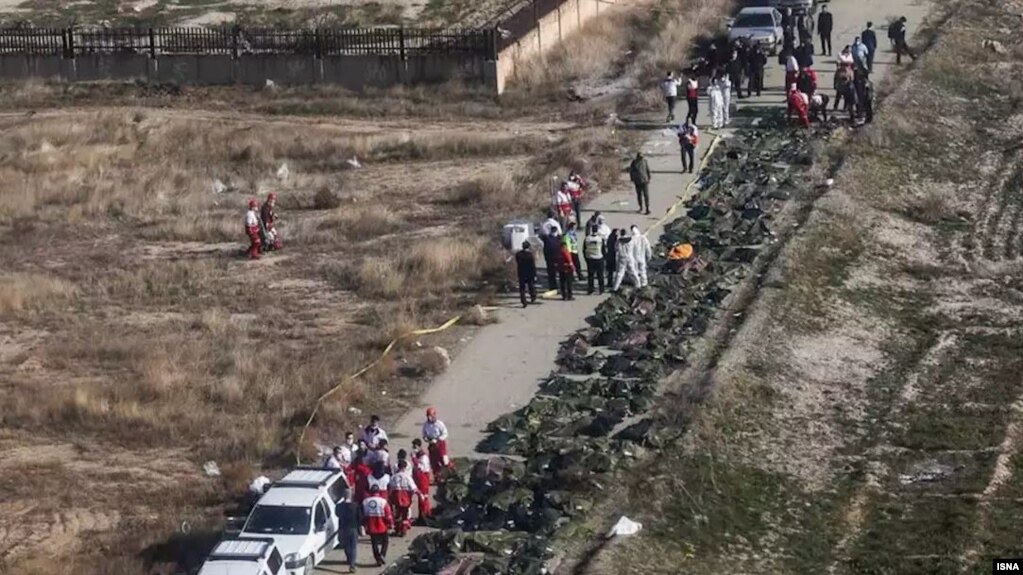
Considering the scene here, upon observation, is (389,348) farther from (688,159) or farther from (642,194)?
(688,159)

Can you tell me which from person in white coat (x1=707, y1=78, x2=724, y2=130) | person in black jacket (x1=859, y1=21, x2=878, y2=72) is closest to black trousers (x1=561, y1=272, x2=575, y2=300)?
person in white coat (x1=707, y1=78, x2=724, y2=130)

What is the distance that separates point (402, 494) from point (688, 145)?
19.0m

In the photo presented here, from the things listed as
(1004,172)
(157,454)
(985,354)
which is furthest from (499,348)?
(1004,172)

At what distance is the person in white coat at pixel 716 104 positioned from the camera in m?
44.9

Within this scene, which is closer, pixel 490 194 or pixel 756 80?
pixel 490 194

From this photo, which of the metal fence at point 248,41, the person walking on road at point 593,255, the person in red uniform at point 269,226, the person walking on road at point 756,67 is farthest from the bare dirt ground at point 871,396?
the metal fence at point 248,41

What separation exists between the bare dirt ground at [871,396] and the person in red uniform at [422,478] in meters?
2.39

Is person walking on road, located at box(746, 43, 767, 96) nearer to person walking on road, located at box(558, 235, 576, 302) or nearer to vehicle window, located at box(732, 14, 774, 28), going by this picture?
vehicle window, located at box(732, 14, 774, 28)

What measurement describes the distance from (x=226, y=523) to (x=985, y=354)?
13.8 m

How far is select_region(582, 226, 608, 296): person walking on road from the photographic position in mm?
33656

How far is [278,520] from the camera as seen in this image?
→ 76.9ft

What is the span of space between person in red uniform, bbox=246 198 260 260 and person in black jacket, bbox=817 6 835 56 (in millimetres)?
18317

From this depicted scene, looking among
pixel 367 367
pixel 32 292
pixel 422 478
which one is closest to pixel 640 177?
pixel 367 367

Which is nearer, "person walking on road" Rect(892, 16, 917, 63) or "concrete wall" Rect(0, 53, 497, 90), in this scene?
"person walking on road" Rect(892, 16, 917, 63)
